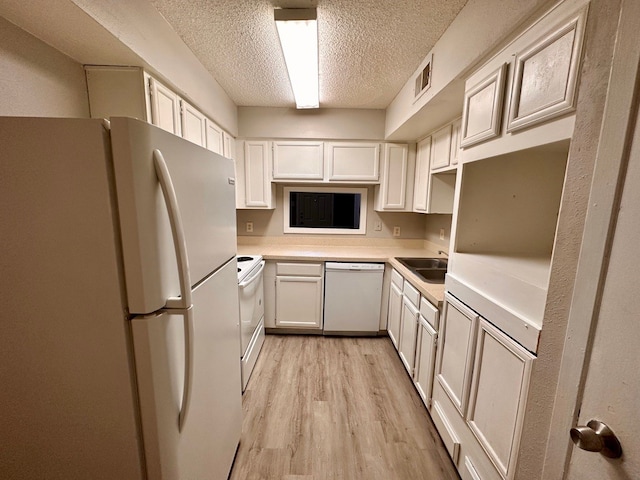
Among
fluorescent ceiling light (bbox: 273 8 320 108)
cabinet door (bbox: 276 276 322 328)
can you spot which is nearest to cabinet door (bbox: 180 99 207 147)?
fluorescent ceiling light (bbox: 273 8 320 108)

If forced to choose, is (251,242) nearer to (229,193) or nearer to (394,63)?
(229,193)

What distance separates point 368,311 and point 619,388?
231 cm

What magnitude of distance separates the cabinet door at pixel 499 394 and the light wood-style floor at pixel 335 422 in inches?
21.0

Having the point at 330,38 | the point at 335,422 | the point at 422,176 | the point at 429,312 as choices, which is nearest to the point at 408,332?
the point at 429,312

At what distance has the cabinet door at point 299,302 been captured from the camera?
2727 millimetres

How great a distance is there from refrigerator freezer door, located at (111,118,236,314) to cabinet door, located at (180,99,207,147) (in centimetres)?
108

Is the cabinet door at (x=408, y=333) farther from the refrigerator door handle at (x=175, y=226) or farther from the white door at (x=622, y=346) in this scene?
the refrigerator door handle at (x=175, y=226)

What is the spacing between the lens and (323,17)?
1.42 m

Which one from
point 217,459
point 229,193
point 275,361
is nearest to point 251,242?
point 275,361

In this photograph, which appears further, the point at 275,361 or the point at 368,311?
the point at 368,311

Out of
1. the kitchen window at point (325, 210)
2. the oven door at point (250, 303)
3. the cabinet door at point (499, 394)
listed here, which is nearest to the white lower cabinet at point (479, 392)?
the cabinet door at point (499, 394)

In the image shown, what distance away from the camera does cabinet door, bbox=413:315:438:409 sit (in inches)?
66.8

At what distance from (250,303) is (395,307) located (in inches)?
52.9

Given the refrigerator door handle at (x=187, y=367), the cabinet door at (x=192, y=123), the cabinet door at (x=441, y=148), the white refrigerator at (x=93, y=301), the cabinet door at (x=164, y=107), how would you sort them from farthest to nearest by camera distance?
the cabinet door at (x=441, y=148) → the cabinet door at (x=192, y=123) → the cabinet door at (x=164, y=107) → the refrigerator door handle at (x=187, y=367) → the white refrigerator at (x=93, y=301)
